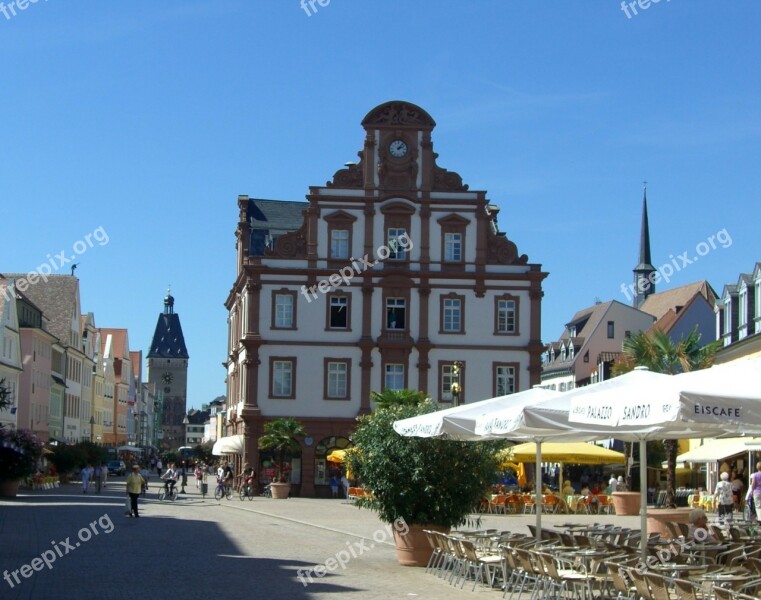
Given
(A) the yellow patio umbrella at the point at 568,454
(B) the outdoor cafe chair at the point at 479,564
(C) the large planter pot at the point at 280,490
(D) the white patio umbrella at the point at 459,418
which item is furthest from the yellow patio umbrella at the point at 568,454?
(B) the outdoor cafe chair at the point at 479,564

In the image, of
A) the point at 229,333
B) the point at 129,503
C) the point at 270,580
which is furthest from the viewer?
the point at 229,333

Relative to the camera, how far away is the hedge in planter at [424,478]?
2208 cm

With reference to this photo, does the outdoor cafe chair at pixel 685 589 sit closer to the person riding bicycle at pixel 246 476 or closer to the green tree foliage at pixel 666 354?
the green tree foliage at pixel 666 354

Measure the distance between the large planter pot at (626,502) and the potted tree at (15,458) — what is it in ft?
71.1

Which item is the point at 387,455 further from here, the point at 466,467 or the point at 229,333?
the point at 229,333

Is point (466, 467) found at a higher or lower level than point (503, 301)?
lower

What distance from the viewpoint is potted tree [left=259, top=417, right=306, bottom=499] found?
59250mm

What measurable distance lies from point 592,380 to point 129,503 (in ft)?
194

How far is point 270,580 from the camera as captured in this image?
19438 millimetres

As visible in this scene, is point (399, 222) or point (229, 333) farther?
point (229, 333)

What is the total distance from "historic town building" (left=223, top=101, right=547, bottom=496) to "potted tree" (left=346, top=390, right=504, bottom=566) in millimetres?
40472

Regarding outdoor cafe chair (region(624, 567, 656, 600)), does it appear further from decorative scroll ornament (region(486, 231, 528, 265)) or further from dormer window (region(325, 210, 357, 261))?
decorative scroll ornament (region(486, 231, 528, 265))

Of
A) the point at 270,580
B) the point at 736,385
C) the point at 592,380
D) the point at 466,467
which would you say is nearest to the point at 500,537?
the point at 466,467

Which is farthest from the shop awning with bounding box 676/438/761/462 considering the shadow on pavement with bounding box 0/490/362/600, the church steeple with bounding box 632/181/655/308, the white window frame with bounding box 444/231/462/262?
the church steeple with bounding box 632/181/655/308
